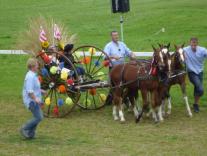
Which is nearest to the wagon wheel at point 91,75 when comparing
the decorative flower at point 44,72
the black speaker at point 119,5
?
the decorative flower at point 44,72

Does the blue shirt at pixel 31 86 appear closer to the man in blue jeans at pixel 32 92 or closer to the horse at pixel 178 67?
the man in blue jeans at pixel 32 92

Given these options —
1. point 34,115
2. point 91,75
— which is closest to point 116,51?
point 91,75

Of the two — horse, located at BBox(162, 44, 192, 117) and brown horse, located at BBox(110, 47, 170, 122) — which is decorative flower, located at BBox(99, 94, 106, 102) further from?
horse, located at BBox(162, 44, 192, 117)

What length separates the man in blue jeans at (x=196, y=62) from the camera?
45.1ft

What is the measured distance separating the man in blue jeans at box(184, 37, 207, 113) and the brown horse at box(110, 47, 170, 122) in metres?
1.25

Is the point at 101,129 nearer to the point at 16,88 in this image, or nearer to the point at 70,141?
the point at 70,141

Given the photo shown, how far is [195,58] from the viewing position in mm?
13812

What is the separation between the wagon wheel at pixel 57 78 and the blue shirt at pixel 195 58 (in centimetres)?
265

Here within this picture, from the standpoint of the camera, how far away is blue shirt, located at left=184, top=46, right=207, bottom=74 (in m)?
13.8

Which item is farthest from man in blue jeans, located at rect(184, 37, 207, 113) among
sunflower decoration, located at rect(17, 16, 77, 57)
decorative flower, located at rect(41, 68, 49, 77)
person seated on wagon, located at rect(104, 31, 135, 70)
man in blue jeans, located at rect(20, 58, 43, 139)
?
man in blue jeans, located at rect(20, 58, 43, 139)

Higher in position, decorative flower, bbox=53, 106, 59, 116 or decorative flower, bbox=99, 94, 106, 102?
decorative flower, bbox=99, 94, 106, 102

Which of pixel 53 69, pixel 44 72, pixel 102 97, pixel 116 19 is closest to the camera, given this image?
pixel 53 69

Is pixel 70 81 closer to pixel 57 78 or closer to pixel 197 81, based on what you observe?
pixel 57 78

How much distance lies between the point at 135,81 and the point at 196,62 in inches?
67.9
